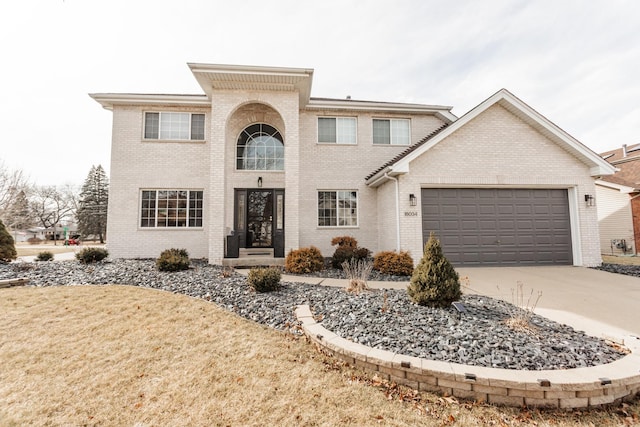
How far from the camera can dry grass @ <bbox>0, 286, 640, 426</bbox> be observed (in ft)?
8.16

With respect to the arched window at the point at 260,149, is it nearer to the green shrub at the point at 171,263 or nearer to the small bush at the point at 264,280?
the green shrub at the point at 171,263

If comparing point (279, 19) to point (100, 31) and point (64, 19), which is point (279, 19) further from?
point (64, 19)

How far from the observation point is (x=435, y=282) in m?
4.36

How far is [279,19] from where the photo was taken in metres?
7.58

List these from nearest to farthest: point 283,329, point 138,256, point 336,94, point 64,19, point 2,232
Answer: point 64,19, point 283,329, point 2,232, point 138,256, point 336,94

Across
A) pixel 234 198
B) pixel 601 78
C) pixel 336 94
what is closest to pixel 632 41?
pixel 601 78

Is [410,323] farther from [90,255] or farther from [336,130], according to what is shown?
[90,255]

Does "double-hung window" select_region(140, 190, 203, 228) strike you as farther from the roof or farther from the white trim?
the roof

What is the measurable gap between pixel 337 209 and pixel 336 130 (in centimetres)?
353

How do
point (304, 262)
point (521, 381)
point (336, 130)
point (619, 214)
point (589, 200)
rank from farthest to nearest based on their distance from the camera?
point (619, 214) → point (336, 130) → point (589, 200) → point (304, 262) → point (521, 381)

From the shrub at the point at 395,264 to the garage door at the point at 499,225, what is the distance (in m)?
1.82

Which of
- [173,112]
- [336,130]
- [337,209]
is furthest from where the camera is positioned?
[336,130]

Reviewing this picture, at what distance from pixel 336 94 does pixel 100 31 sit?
11101mm

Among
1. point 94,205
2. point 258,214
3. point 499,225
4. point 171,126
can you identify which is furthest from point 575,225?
point 94,205
